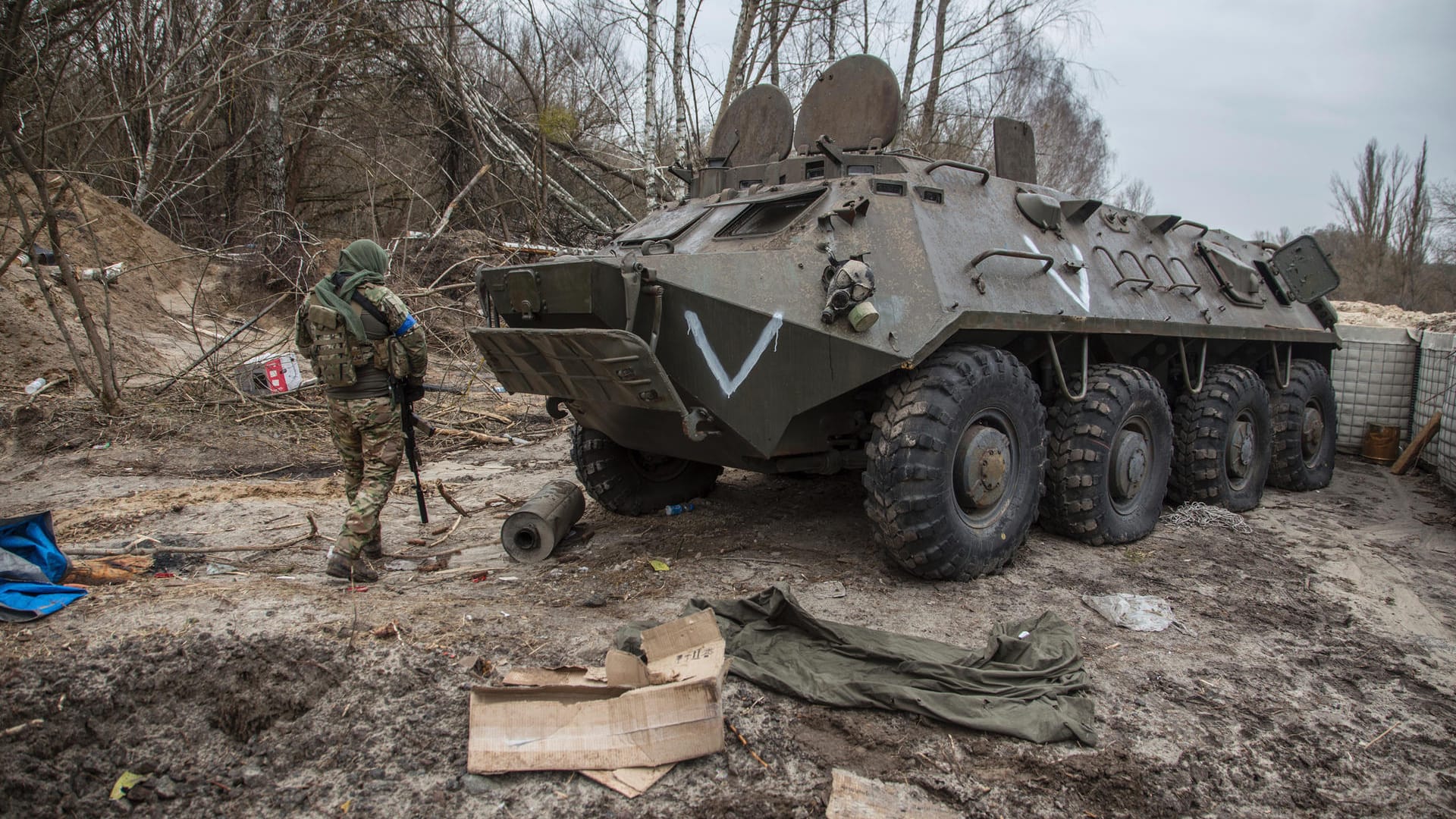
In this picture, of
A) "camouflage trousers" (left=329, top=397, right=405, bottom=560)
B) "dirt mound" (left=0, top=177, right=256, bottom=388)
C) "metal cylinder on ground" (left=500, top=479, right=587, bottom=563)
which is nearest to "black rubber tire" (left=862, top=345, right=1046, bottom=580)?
"metal cylinder on ground" (left=500, top=479, right=587, bottom=563)

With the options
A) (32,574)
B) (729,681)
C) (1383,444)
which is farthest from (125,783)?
(1383,444)

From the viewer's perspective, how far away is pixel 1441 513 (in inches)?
260

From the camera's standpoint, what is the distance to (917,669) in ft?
10.7

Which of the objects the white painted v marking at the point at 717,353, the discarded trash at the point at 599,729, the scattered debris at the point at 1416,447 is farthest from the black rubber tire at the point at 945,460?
the scattered debris at the point at 1416,447

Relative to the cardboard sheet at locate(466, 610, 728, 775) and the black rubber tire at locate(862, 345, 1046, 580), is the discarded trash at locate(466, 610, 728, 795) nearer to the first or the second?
the cardboard sheet at locate(466, 610, 728, 775)

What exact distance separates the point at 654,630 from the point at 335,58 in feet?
36.8

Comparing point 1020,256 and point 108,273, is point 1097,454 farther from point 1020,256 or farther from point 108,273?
point 108,273

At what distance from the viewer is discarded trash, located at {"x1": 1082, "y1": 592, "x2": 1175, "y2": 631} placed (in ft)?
13.3

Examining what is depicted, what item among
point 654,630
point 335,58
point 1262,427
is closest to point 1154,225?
point 1262,427

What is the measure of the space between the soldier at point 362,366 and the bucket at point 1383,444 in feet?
28.5

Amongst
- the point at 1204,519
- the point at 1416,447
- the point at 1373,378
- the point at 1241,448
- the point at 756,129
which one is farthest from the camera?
the point at 1373,378

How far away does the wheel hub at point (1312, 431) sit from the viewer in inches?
292

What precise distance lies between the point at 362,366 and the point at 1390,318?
49.5 ft

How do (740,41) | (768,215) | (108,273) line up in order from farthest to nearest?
(740,41), (108,273), (768,215)
